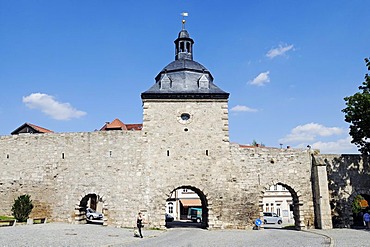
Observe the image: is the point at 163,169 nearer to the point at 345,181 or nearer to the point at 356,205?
the point at 345,181

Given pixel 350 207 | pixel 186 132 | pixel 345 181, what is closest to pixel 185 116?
pixel 186 132

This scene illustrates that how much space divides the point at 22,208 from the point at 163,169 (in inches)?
307

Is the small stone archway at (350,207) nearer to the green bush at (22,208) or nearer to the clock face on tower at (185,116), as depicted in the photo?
the clock face on tower at (185,116)

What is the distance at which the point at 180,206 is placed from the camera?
117ft

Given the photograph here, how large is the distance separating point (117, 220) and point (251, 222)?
739 cm

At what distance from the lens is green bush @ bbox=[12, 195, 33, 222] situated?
18.2 m

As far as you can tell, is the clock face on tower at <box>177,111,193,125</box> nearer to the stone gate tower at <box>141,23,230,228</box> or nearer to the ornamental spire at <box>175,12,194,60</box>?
the stone gate tower at <box>141,23,230,228</box>

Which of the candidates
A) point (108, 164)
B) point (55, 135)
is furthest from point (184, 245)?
point (55, 135)

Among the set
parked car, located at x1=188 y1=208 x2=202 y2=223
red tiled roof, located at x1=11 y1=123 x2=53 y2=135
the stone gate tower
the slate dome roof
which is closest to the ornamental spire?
the slate dome roof

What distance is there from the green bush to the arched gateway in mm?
781

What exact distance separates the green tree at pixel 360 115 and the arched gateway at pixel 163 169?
9.18 ft

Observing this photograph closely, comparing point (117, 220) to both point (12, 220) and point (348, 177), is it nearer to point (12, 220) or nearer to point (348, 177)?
point (12, 220)

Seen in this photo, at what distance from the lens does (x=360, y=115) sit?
18625mm

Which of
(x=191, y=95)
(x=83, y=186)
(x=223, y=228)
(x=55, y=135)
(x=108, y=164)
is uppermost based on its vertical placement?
(x=191, y=95)
